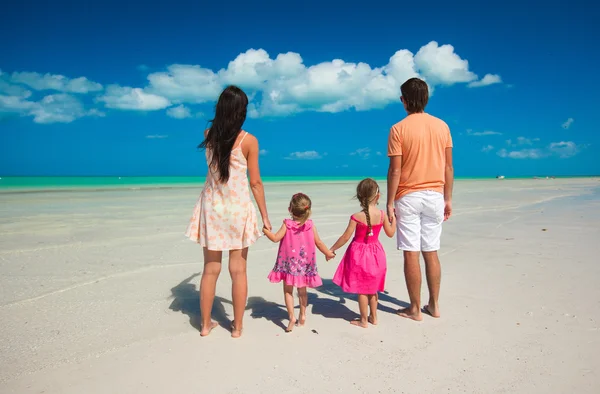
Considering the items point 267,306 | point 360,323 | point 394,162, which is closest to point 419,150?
point 394,162

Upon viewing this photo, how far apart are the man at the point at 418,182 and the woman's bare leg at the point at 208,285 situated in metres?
1.61

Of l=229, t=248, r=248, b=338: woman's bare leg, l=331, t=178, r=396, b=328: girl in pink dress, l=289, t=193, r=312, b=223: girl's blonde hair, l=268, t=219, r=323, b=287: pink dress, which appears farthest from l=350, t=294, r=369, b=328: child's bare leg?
l=229, t=248, r=248, b=338: woman's bare leg

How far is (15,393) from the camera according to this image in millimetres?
2326

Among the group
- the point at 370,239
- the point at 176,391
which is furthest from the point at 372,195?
the point at 176,391

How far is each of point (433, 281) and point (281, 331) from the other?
1475 millimetres

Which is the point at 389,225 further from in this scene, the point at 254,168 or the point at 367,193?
the point at 254,168

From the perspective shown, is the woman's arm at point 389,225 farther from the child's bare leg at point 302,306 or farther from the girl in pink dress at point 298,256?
the child's bare leg at point 302,306

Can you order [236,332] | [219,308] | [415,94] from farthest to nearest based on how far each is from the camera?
[219,308]
[415,94]
[236,332]

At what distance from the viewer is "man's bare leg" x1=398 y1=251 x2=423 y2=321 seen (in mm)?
3514

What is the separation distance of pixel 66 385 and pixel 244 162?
1.91m

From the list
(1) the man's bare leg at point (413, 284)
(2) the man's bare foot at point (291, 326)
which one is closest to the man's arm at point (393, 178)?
(1) the man's bare leg at point (413, 284)

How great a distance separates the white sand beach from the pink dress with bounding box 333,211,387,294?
35 cm

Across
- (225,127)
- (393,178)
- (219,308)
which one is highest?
(225,127)

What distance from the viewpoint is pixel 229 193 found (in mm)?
3076
